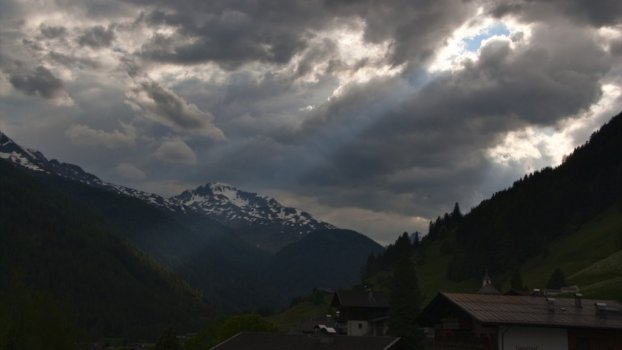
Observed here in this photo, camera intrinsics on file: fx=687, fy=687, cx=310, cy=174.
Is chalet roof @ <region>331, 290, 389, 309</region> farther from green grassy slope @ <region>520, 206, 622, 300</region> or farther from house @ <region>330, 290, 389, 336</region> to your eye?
green grassy slope @ <region>520, 206, 622, 300</region>

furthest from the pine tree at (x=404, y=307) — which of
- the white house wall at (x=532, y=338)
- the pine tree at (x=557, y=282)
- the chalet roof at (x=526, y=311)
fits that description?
the white house wall at (x=532, y=338)

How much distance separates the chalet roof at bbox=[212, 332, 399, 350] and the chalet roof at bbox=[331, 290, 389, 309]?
1688 inches

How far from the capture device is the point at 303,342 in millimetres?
62469

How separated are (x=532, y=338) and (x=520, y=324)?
192 centimetres

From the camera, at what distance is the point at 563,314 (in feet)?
154

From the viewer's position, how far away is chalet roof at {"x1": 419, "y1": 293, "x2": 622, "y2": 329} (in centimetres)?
4372

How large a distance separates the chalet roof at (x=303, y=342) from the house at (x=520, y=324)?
821 cm

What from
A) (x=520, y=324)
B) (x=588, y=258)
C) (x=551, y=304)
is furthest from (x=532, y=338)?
(x=588, y=258)

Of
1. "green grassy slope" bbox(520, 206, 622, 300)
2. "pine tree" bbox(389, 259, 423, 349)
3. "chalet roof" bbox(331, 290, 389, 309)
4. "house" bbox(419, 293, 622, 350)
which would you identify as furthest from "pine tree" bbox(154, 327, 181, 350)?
"house" bbox(419, 293, 622, 350)

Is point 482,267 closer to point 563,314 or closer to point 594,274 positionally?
point 594,274

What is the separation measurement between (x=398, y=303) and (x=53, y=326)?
145 feet

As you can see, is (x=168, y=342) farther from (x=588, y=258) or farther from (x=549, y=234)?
(x=549, y=234)

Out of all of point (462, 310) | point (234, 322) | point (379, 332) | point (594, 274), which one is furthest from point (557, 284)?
point (462, 310)

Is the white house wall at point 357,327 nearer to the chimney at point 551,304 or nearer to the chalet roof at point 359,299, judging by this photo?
the chalet roof at point 359,299
